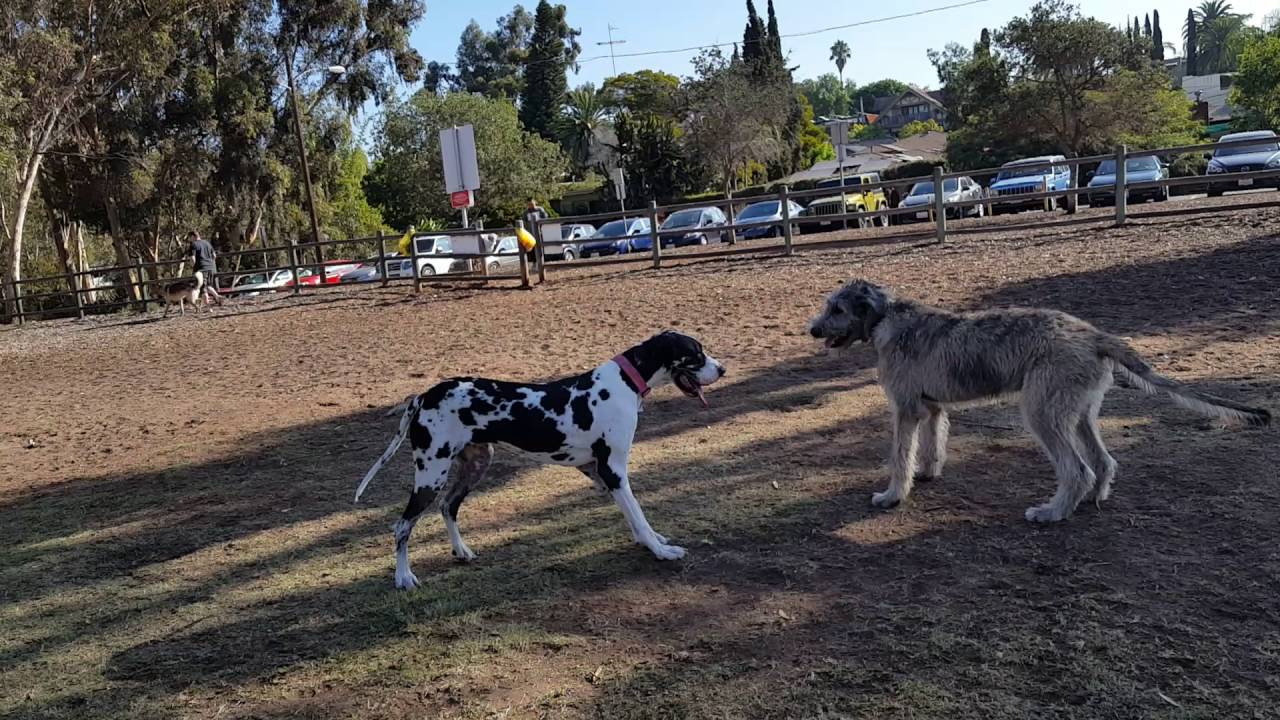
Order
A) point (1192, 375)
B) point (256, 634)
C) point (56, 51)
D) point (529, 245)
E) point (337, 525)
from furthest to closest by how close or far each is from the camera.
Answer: point (56, 51) → point (529, 245) → point (1192, 375) → point (337, 525) → point (256, 634)

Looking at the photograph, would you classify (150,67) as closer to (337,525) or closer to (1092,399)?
(337,525)

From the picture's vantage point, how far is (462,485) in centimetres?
496

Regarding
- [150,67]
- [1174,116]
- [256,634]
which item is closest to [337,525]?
[256,634]

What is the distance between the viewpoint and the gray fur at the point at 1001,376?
4602mm

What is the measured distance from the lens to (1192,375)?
7332mm

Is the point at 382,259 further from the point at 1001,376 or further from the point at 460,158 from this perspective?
the point at 1001,376

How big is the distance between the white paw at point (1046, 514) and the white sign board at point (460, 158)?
62.5 feet

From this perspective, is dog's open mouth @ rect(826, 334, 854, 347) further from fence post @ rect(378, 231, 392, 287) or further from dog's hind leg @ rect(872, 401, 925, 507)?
fence post @ rect(378, 231, 392, 287)

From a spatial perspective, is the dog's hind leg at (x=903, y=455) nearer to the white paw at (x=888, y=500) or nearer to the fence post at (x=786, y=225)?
the white paw at (x=888, y=500)

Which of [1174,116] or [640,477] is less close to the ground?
[1174,116]

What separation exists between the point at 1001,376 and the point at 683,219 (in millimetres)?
25703

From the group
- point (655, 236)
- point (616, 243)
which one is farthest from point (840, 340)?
point (616, 243)

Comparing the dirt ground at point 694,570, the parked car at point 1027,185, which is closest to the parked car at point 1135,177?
the parked car at point 1027,185

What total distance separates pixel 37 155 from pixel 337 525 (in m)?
27.9
